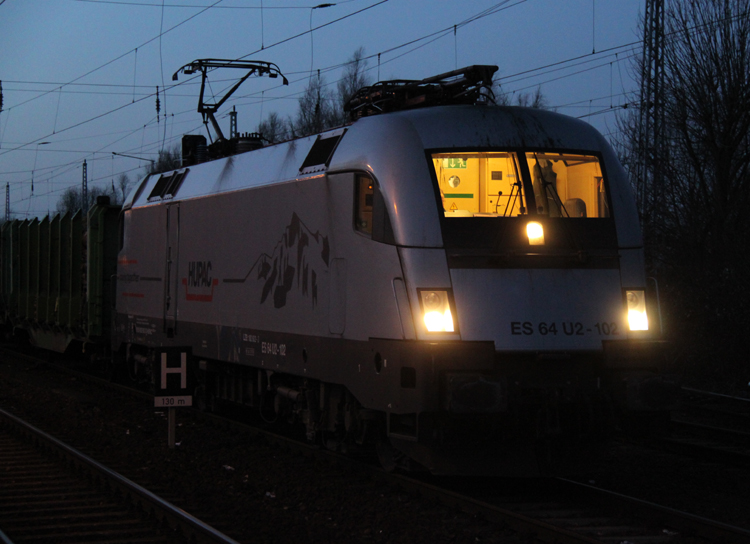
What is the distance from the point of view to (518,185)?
8.03m

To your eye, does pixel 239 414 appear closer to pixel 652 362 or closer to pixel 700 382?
pixel 652 362

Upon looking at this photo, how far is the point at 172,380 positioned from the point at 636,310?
539cm

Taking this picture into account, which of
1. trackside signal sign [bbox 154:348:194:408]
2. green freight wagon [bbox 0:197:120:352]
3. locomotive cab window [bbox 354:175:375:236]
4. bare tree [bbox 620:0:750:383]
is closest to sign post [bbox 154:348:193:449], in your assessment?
trackside signal sign [bbox 154:348:194:408]

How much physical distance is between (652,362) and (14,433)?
829 centimetres

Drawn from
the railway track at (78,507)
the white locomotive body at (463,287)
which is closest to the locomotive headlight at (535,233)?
the white locomotive body at (463,287)

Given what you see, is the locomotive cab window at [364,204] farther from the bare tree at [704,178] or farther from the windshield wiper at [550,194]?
the bare tree at [704,178]

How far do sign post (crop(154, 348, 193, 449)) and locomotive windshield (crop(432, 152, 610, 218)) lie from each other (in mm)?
4241

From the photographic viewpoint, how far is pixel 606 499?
7.41 metres

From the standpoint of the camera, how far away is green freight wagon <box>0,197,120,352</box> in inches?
728

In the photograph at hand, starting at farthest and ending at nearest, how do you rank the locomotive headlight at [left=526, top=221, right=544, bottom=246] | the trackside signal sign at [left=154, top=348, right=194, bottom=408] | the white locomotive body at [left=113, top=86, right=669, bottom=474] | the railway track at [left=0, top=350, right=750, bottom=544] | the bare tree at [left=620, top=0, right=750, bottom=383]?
the bare tree at [left=620, top=0, right=750, bottom=383], the trackside signal sign at [left=154, top=348, right=194, bottom=408], the locomotive headlight at [left=526, top=221, right=544, bottom=246], the white locomotive body at [left=113, top=86, right=669, bottom=474], the railway track at [left=0, top=350, right=750, bottom=544]

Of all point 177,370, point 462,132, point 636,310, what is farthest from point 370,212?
point 177,370

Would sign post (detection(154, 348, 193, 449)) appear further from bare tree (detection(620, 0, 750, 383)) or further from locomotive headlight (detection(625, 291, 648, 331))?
bare tree (detection(620, 0, 750, 383))

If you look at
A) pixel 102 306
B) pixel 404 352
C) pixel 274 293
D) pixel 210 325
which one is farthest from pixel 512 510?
pixel 102 306

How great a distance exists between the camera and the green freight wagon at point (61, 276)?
18.5m
